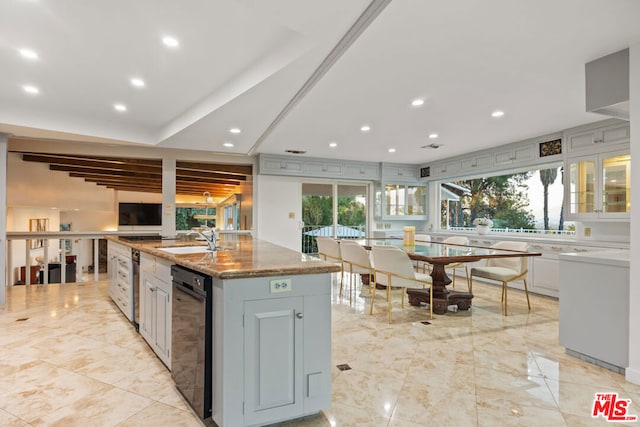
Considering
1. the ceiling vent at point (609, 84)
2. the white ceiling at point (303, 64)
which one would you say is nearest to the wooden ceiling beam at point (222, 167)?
the white ceiling at point (303, 64)

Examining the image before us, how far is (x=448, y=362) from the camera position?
2461 mm

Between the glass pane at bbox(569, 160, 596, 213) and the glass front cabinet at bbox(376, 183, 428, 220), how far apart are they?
3276 millimetres

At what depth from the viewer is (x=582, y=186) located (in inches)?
157

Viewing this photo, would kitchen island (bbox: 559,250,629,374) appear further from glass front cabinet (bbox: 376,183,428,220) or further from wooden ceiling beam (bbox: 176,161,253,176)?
wooden ceiling beam (bbox: 176,161,253,176)

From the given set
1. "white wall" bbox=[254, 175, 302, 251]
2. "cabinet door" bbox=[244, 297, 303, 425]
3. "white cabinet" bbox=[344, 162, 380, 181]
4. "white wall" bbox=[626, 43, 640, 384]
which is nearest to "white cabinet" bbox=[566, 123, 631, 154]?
"white wall" bbox=[626, 43, 640, 384]

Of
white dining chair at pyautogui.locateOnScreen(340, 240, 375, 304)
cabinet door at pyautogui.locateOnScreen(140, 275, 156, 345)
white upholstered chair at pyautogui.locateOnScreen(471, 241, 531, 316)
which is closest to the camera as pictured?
cabinet door at pyautogui.locateOnScreen(140, 275, 156, 345)

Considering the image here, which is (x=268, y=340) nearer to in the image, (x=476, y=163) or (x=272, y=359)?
(x=272, y=359)

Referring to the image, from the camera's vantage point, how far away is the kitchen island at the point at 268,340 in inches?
62.6

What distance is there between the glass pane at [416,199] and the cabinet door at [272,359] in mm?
5919

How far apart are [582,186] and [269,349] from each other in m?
4.25

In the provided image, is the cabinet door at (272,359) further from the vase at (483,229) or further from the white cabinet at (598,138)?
the vase at (483,229)

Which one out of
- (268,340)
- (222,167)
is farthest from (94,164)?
(268,340)

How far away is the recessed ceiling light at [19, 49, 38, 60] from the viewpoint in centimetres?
256

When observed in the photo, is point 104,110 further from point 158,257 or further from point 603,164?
point 603,164
